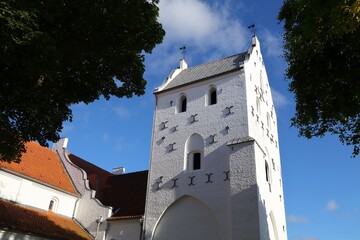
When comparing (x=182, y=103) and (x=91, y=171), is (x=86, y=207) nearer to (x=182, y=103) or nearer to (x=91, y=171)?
(x=91, y=171)

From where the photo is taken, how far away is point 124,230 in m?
18.5

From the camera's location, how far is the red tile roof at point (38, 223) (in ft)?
50.7

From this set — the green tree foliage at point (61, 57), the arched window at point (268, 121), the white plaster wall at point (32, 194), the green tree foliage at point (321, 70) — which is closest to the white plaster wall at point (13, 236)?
the white plaster wall at point (32, 194)

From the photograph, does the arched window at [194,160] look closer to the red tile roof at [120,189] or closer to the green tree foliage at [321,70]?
the red tile roof at [120,189]

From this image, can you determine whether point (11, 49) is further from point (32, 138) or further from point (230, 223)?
point (230, 223)

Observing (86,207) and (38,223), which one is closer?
(38,223)

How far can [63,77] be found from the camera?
11641 millimetres

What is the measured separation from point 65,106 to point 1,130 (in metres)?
2.48

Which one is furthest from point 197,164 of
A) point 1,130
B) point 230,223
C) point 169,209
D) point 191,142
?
point 1,130

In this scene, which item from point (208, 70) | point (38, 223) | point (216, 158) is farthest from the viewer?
point (208, 70)

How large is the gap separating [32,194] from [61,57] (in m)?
11.8

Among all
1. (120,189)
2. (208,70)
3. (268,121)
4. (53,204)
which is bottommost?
(53,204)

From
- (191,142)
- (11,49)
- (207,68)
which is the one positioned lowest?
(11,49)

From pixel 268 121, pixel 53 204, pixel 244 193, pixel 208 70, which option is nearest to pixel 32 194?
pixel 53 204
